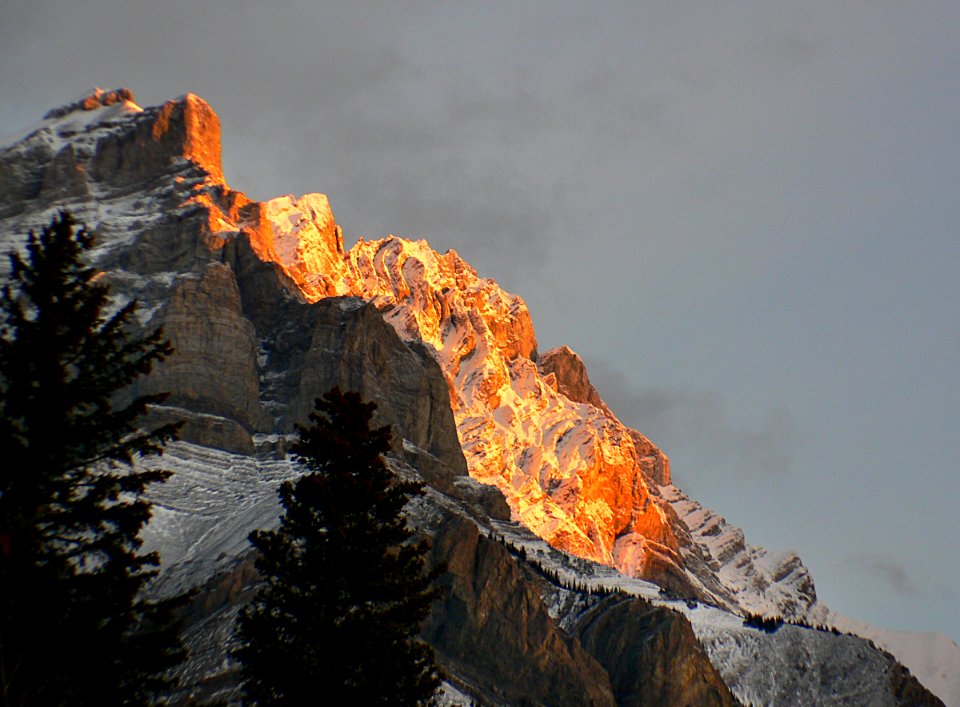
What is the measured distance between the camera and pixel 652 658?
593 ft

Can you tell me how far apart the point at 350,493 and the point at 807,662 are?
529 feet

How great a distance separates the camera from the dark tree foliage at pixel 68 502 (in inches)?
1215

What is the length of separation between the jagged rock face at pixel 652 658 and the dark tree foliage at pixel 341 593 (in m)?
140

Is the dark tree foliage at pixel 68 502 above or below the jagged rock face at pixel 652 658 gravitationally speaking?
below

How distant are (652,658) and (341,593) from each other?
5769 inches

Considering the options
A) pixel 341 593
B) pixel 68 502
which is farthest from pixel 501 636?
pixel 68 502

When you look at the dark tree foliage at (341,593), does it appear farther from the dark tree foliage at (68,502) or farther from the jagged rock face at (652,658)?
the jagged rock face at (652,658)

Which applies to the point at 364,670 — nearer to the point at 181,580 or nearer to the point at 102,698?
the point at 102,698

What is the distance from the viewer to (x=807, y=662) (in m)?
192

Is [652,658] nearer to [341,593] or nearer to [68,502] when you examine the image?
[341,593]

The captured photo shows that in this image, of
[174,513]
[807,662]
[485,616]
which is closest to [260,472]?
[174,513]

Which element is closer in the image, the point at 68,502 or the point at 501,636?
the point at 68,502

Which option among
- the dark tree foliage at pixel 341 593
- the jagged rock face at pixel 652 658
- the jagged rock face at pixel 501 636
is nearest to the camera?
the dark tree foliage at pixel 341 593

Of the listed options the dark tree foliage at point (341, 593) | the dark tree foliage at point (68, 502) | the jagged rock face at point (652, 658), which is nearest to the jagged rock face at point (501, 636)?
the jagged rock face at point (652, 658)
